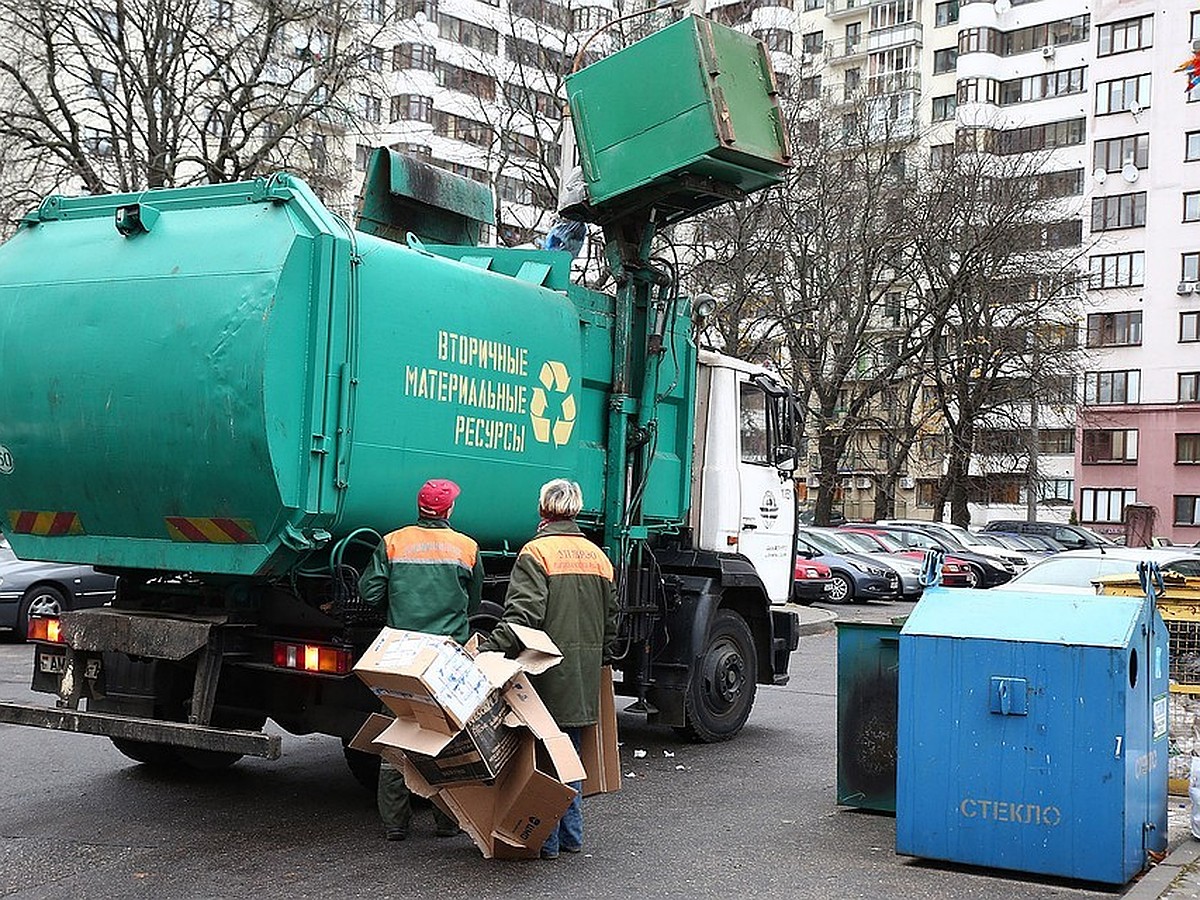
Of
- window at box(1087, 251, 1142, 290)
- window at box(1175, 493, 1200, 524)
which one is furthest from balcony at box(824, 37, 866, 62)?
window at box(1175, 493, 1200, 524)

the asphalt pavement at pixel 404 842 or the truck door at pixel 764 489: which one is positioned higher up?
the truck door at pixel 764 489

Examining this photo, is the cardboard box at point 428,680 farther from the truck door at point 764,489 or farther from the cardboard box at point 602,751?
the truck door at point 764,489

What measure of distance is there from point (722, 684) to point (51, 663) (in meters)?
4.66

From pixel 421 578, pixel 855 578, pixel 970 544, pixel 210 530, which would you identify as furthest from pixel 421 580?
pixel 970 544

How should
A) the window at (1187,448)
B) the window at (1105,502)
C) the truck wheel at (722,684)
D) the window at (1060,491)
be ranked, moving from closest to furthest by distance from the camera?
the truck wheel at (722,684) < the window at (1187,448) < the window at (1105,502) < the window at (1060,491)

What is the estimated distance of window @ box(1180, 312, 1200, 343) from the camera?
59550mm

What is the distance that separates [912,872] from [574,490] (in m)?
2.39

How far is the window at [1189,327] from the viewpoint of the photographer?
59550 millimetres

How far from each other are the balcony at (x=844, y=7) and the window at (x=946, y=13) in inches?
142

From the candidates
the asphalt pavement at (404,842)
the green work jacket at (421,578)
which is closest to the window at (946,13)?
the asphalt pavement at (404,842)

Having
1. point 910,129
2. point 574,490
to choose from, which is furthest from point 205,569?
point 910,129

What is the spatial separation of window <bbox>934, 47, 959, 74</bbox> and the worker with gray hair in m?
67.9

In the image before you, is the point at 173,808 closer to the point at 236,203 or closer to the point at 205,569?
the point at 205,569

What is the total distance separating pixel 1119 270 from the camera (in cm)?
6228
